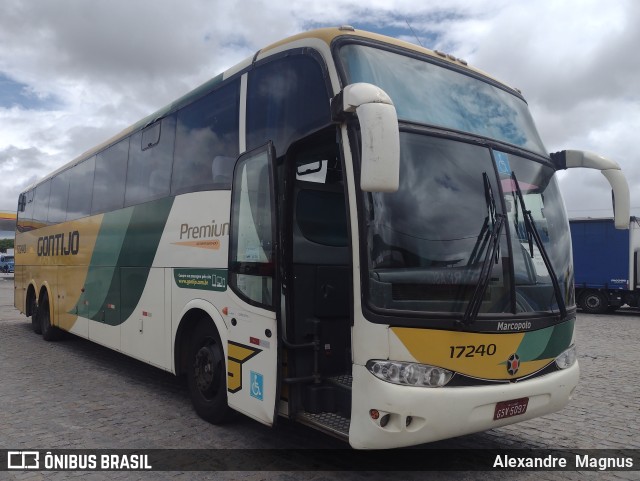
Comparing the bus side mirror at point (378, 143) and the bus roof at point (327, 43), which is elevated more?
the bus roof at point (327, 43)

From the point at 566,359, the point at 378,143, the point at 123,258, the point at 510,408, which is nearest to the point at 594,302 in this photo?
the point at 566,359

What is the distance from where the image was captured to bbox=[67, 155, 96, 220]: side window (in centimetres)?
960

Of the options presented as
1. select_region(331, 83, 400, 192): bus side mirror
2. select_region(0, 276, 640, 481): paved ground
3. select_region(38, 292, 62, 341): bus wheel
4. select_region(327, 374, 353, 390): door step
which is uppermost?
select_region(331, 83, 400, 192): bus side mirror

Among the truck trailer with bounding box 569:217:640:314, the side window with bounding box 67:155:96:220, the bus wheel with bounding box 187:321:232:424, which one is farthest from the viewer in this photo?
the truck trailer with bounding box 569:217:640:314

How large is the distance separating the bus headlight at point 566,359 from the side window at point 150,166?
462cm

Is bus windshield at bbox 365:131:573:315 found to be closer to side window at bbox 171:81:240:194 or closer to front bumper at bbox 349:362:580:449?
front bumper at bbox 349:362:580:449

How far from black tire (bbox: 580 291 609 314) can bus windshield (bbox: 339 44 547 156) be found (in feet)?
57.9

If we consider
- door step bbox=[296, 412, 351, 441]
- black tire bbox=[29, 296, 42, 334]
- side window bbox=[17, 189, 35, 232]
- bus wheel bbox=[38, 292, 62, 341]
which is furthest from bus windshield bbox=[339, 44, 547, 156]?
side window bbox=[17, 189, 35, 232]

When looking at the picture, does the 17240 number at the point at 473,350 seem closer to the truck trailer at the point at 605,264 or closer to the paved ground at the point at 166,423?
the paved ground at the point at 166,423

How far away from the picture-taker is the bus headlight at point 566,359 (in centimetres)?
461

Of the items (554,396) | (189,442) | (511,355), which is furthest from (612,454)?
(189,442)

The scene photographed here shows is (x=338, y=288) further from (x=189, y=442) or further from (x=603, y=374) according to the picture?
(x=603, y=374)

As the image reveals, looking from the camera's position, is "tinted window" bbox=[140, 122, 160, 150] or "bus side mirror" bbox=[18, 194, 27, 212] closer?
"tinted window" bbox=[140, 122, 160, 150]

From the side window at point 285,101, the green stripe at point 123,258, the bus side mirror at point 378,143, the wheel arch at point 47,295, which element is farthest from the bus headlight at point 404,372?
the wheel arch at point 47,295
